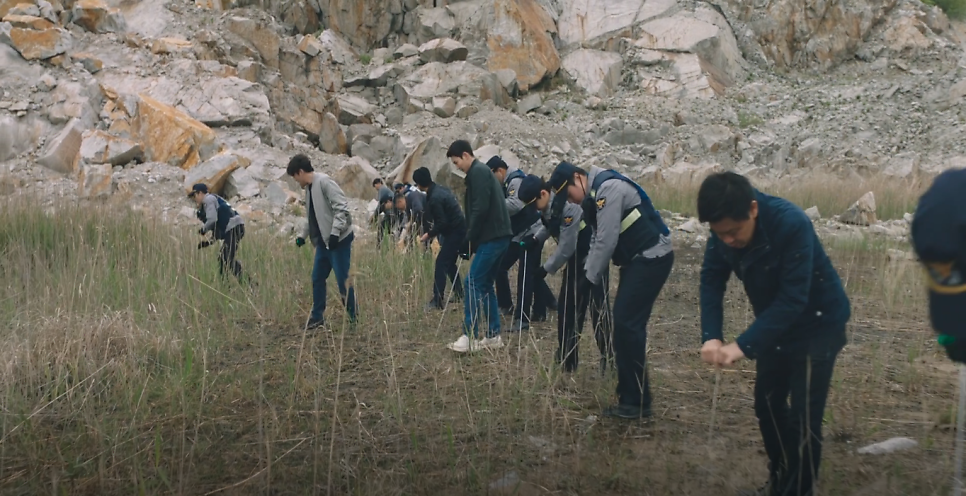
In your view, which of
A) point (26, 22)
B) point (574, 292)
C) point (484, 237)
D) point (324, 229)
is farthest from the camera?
Result: point (26, 22)

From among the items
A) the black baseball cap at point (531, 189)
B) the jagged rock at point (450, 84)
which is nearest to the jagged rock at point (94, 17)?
the jagged rock at point (450, 84)

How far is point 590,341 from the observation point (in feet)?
21.4

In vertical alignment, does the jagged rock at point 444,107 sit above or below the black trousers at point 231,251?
above

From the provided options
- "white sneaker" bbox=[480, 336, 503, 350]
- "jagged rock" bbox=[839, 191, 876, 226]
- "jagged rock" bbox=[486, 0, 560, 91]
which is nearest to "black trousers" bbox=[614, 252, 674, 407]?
"white sneaker" bbox=[480, 336, 503, 350]

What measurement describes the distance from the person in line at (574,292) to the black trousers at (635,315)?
24.7 inches

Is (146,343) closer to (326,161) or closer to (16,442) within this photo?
(16,442)

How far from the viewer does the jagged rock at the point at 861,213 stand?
1581 cm

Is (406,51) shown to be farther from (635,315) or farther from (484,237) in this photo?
(635,315)

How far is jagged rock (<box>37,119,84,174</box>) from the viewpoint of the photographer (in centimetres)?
1602

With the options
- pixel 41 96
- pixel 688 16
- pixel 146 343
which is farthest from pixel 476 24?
pixel 146 343

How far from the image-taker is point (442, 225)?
26.9 feet

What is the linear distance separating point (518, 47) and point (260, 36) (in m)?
11.3

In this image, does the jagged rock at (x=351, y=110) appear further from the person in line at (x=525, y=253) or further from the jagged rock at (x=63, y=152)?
the person in line at (x=525, y=253)

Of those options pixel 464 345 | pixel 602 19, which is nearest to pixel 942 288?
pixel 464 345
